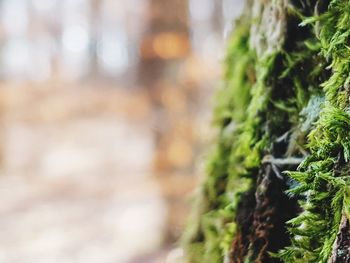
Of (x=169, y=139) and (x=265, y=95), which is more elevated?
(x=265, y=95)

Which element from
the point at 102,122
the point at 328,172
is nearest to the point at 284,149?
the point at 328,172

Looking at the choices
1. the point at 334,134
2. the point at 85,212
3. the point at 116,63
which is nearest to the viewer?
the point at 334,134

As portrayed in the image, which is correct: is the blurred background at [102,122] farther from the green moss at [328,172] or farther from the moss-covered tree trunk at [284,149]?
the green moss at [328,172]

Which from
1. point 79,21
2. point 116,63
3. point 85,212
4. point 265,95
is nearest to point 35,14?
point 79,21

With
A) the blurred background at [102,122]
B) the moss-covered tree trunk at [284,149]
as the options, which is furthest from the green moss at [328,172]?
the blurred background at [102,122]

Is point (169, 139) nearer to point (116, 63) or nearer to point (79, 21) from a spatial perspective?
point (116, 63)

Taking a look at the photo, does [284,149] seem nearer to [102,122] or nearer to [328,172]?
[328,172]

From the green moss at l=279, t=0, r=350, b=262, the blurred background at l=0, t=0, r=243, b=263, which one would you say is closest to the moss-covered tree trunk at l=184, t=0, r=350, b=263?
the green moss at l=279, t=0, r=350, b=262

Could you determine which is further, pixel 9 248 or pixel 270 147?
pixel 9 248
